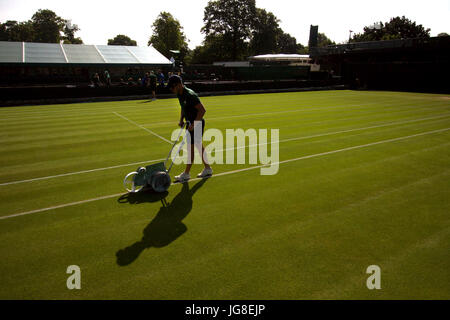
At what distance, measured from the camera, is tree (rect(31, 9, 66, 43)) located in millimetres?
97875

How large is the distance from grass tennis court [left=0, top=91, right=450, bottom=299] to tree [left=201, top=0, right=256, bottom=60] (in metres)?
68.5

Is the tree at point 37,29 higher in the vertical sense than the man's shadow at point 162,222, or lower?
higher

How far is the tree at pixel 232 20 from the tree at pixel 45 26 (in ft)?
208

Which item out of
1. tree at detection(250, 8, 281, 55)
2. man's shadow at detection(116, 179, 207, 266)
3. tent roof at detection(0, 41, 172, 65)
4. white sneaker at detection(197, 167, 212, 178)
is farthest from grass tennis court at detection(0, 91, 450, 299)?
tree at detection(250, 8, 281, 55)

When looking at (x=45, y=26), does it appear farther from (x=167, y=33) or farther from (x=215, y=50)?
(x=215, y=50)

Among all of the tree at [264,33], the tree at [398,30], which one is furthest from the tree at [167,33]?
the tree at [398,30]

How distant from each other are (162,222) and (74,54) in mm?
33870

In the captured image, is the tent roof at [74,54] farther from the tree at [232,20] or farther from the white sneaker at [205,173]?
the tree at [232,20]

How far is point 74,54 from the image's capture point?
1249 inches

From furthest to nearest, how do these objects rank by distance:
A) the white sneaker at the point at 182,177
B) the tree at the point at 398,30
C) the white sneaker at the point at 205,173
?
the tree at the point at 398,30 < the white sneaker at the point at 205,173 < the white sneaker at the point at 182,177

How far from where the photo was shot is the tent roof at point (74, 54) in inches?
1129
